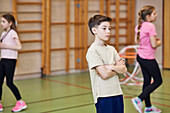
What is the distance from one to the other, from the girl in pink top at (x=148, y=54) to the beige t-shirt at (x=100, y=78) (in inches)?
54.5

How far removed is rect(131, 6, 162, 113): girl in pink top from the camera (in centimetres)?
353

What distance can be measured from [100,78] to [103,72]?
0.22 feet

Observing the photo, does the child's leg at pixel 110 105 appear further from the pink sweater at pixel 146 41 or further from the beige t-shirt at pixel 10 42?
the beige t-shirt at pixel 10 42

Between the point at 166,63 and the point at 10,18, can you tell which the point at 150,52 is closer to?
the point at 10,18

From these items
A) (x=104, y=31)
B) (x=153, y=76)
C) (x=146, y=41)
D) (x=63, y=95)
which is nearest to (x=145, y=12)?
(x=146, y=41)

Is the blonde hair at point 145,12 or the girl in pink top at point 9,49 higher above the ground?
the blonde hair at point 145,12

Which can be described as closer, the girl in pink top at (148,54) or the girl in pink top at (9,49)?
the girl in pink top at (148,54)

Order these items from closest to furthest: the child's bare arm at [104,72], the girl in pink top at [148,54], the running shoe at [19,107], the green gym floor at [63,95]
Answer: the child's bare arm at [104,72]
the girl in pink top at [148,54]
the running shoe at [19,107]
the green gym floor at [63,95]

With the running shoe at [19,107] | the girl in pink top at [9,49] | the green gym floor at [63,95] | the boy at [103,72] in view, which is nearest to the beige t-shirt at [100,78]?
the boy at [103,72]

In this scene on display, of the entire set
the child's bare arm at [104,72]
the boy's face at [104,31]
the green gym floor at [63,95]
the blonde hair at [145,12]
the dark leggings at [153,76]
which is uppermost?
the blonde hair at [145,12]

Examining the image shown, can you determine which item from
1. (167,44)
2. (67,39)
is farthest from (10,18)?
(167,44)

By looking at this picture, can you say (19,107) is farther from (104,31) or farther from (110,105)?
(104,31)

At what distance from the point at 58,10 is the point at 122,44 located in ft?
7.69

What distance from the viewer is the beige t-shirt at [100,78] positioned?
2213 mm
